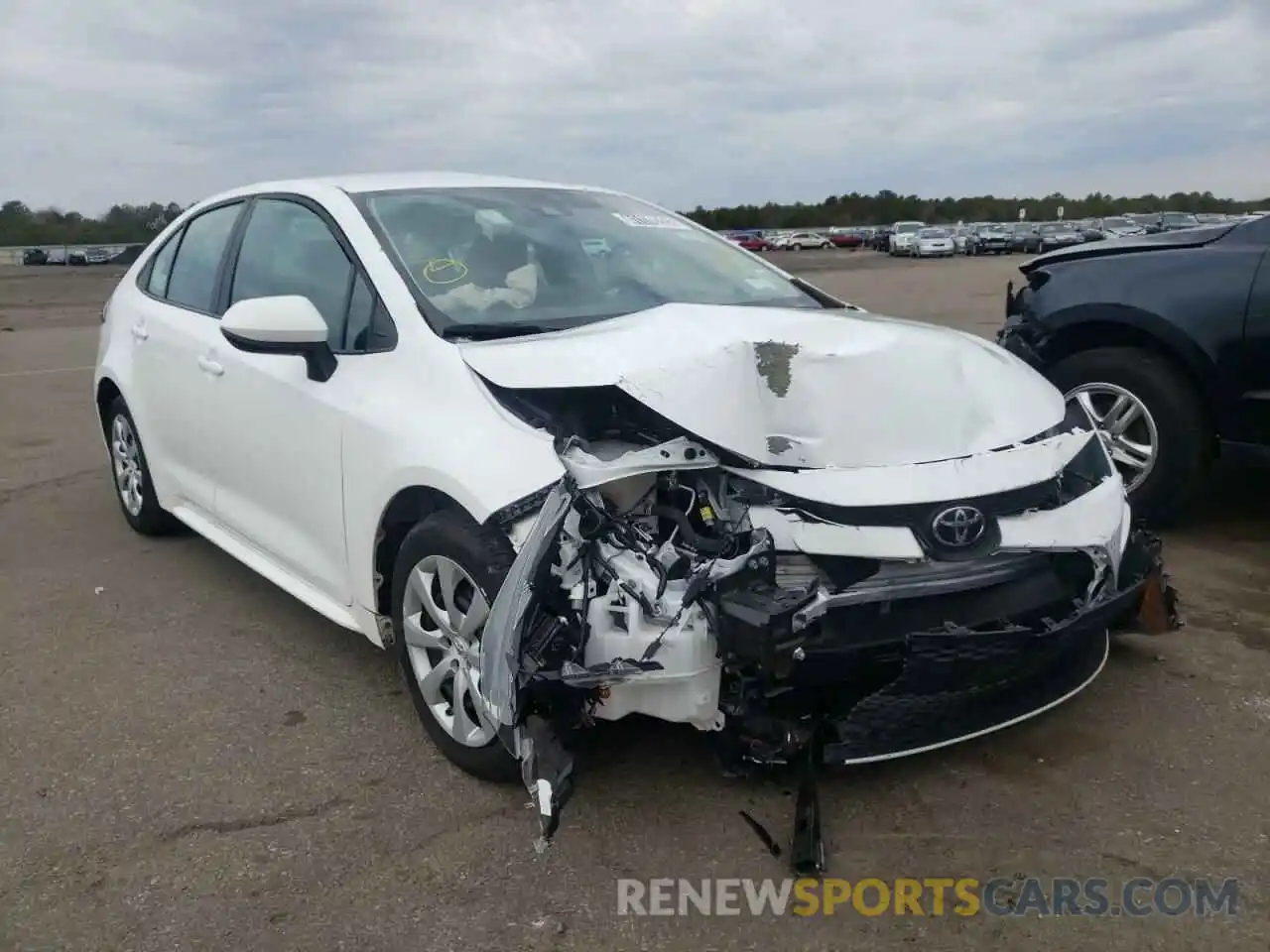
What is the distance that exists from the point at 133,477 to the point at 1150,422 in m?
4.71

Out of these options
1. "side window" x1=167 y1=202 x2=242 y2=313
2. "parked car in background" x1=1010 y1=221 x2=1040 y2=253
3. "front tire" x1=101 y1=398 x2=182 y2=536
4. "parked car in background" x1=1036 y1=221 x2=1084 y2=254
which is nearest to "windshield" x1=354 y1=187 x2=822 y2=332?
"side window" x1=167 y1=202 x2=242 y2=313

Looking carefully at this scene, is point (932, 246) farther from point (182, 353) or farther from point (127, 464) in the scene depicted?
point (182, 353)

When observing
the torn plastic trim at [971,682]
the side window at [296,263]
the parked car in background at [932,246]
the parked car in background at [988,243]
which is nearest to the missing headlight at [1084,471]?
the torn plastic trim at [971,682]

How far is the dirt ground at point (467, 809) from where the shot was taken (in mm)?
2486

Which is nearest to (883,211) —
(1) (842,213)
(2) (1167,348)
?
(1) (842,213)

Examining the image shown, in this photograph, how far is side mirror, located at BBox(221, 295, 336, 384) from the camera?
329 cm

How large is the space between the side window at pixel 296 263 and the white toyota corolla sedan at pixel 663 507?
21mm

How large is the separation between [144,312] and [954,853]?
4052mm

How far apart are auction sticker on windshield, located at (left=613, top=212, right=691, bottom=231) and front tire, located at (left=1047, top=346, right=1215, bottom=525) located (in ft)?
6.07

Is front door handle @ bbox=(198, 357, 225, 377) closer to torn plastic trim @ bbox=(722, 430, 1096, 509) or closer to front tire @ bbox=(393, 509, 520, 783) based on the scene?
front tire @ bbox=(393, 509, 520, 783)

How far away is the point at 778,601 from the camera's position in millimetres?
2508

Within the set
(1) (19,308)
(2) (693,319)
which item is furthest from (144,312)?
(1) (19,308)

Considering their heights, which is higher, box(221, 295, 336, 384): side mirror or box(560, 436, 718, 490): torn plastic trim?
box(221, 295, 336, 384): side mirror

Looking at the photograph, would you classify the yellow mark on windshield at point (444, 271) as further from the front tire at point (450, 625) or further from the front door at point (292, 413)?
the front tire at point (450, 625)
